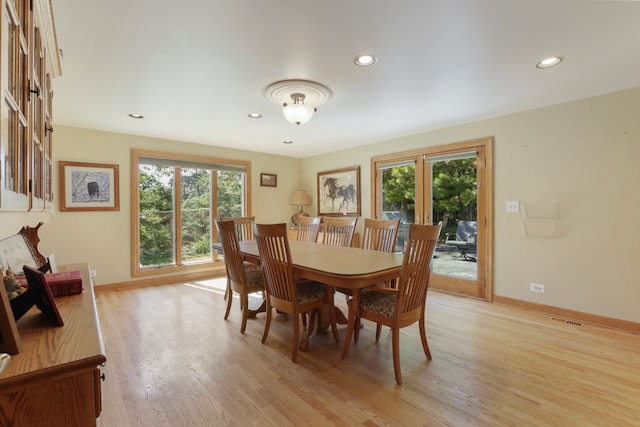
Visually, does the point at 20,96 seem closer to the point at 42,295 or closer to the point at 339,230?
the point at 42,295

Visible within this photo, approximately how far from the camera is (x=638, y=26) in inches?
70.6

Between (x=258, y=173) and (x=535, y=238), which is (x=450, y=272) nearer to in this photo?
(x=535, y=238)

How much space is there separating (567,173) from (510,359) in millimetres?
2025

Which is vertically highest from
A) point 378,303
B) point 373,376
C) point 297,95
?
point 297,95

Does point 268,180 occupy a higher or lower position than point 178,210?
higher

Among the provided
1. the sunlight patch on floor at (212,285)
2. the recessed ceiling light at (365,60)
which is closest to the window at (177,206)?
the sunlight patch on floor at (212,285)

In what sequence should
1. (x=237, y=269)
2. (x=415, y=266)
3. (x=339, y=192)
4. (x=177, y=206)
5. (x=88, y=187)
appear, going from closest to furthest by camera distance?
(x=415, y=266)
(x=237, y=269)
(x=88, y=187)
(x=177, y=206)
(x=339, y=192)

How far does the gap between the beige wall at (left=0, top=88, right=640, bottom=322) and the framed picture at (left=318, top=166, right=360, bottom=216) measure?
1.17 metres

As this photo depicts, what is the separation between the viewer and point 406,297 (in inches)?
80.7

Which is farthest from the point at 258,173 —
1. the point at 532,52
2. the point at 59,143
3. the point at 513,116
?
the point at 532,52

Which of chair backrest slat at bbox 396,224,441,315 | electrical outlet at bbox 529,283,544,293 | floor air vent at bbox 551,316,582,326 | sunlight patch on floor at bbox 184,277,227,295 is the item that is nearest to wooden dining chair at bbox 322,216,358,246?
chair backrest slat at bbox 396,224,441,315

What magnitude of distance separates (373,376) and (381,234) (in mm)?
1407

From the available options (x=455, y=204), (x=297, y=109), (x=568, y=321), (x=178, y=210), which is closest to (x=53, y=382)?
(x=297, y=109)

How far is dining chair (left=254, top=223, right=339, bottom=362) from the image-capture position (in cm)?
226
